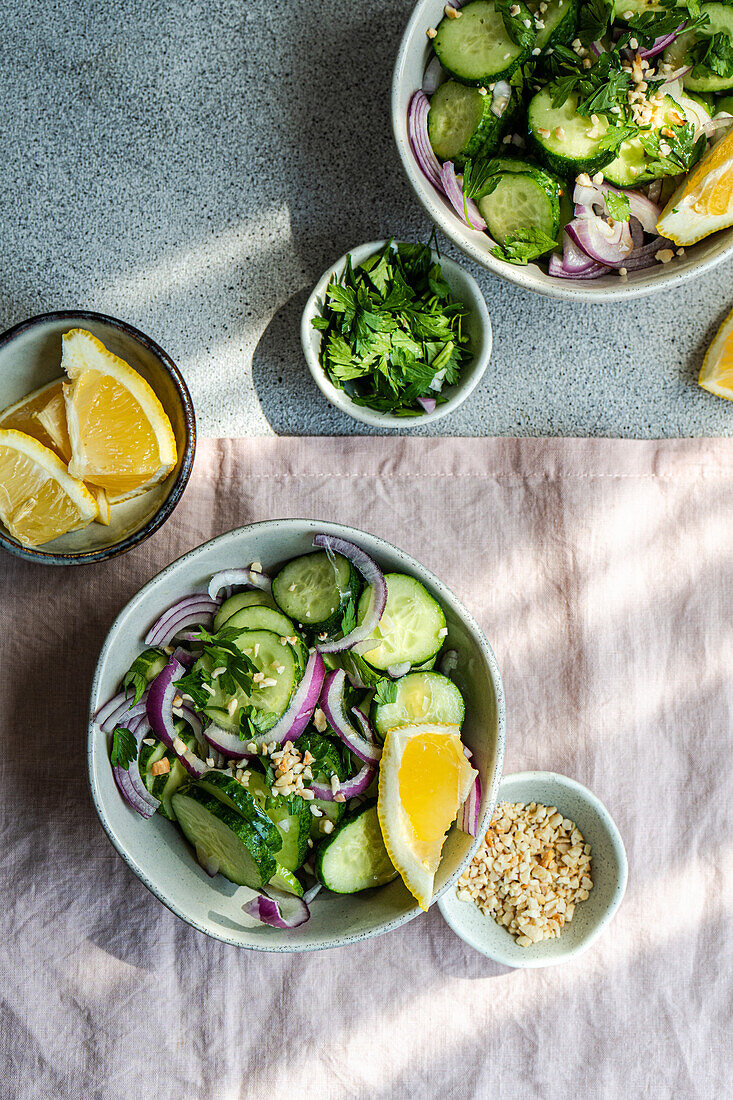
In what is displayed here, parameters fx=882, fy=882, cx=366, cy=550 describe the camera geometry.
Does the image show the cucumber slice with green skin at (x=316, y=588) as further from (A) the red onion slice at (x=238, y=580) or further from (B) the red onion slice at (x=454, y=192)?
(B) the red onion slice at (x=454, y=192)

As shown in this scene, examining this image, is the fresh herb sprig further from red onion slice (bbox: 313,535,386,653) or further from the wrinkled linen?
red onion slice (bbox: 313,535,386,653)

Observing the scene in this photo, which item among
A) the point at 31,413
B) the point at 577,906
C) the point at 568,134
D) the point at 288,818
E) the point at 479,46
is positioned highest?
the point at 479,46

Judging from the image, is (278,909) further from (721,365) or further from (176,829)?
(721,365)

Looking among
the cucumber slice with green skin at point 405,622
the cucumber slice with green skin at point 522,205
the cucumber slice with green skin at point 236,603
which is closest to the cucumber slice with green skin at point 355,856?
the cucumber slice with green skin at point 405,622

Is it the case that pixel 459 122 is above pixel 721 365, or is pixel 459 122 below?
above

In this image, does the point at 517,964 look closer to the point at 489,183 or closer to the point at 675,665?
the point at 675,665

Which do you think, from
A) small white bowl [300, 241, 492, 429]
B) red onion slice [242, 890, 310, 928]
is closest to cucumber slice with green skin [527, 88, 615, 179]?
small white bowl [300, 241, 492, 429]

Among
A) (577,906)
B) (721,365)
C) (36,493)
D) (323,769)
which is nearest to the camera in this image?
(323,769)

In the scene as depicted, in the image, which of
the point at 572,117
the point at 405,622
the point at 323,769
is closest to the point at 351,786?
the point at 323,769
